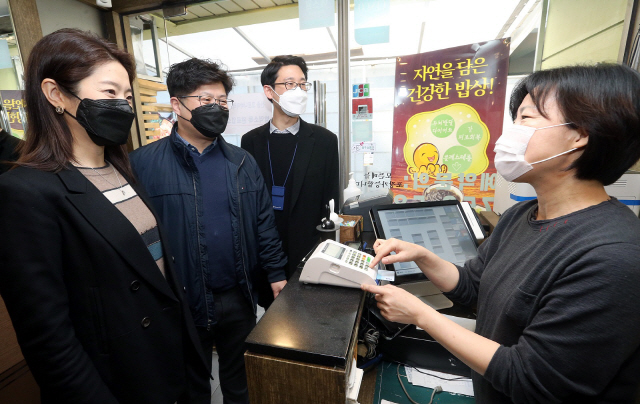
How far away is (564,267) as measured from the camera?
0.63m

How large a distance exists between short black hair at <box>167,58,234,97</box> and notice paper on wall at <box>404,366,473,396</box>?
1.53 metres

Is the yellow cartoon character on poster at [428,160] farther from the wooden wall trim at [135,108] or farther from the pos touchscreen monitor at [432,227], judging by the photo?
the wooden wall trim at [135,108]

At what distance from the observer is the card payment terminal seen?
991 millimetres

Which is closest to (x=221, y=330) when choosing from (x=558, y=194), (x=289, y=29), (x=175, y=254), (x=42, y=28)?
(x=175, y=254)

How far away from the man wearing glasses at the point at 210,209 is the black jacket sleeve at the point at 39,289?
0.50m

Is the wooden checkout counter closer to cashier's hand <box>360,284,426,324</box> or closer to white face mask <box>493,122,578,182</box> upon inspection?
cashier's hand <box>360,284,426,324</box>

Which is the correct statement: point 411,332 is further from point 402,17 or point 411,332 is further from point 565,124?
point 402,17

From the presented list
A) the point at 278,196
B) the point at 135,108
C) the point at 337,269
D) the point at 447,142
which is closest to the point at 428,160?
the point at 447,142

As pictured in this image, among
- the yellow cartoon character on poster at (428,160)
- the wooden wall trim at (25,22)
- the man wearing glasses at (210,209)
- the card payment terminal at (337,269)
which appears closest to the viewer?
the card payment terminal at (337,269)

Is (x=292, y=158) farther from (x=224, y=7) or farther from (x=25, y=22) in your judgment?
(x=25, y=22)

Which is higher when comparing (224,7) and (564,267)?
(224,7)

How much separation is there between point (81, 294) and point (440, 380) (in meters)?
1.25

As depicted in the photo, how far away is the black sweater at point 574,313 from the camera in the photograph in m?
0.56

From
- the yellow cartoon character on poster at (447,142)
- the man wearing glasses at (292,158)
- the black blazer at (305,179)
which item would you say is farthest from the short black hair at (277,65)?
the yellow cartoon character on poster at (447,142)
